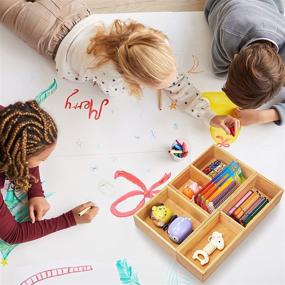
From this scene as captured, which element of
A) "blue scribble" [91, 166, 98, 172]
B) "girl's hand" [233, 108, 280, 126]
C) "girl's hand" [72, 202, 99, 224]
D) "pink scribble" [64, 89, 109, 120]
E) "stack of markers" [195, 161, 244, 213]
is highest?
"girl's hand" [233, 108, 280, 126]

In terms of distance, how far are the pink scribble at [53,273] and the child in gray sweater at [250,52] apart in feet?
1.70

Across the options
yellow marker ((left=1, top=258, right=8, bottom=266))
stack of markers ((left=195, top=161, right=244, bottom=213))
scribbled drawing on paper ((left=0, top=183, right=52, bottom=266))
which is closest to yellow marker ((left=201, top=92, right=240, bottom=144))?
stack of markers ((left=195, top=161, right=244, bottom=213))

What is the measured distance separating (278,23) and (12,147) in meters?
0.71

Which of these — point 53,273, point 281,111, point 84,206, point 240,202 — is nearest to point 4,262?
point 53,273

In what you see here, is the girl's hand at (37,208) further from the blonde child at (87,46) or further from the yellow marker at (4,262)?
the blonde child at (87,46)

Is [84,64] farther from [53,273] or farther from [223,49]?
[53,273]

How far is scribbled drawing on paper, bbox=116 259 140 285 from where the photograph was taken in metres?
1.01

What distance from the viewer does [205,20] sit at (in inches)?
53.4

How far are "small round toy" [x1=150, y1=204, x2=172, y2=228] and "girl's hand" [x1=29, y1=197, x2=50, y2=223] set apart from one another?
257 mm

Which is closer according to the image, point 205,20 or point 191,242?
point 191,242

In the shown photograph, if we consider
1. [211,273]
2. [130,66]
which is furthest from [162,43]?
[211,273]

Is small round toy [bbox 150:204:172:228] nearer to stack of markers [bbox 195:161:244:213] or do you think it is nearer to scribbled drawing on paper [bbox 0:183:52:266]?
stack of markers [bbox 195:161:244:213]

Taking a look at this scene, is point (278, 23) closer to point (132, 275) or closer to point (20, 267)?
point (132, 275)

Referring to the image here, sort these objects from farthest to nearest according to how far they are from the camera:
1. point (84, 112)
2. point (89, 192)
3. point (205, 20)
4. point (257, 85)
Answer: point (205, 20) < point (84, 112) < point (89, 192) < point (257, 85)
